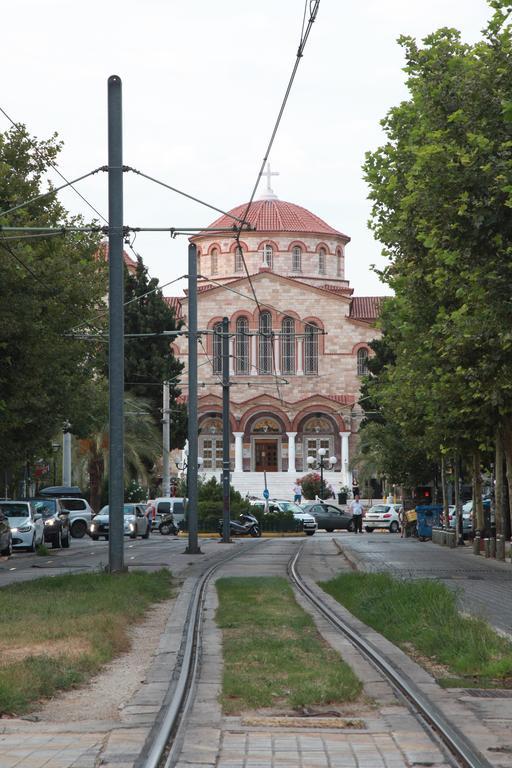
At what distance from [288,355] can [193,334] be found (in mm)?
66591

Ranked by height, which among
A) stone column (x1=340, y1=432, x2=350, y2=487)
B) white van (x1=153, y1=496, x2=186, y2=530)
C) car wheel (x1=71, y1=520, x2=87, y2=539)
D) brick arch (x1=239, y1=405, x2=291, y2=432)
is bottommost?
car wheel (x1=71, y1=520, x2=87, y2=539)

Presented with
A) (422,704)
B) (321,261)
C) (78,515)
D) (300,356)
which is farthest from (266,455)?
(422,704)

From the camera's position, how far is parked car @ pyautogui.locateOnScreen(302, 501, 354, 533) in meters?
66.8

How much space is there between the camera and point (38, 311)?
88.7 ft

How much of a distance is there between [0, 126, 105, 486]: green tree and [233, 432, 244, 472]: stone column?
54572mm

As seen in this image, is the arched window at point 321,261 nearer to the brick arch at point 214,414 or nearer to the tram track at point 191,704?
the brick arch at point 214,414

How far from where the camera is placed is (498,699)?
9234 millimetres

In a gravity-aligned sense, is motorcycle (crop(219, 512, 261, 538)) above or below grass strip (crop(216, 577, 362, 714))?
above

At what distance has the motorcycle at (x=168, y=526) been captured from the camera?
59781 millimetres

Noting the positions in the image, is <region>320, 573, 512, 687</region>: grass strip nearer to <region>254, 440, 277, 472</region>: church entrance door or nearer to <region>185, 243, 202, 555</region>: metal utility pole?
<region>185, 243, 202, 555</region>: metal utility pole

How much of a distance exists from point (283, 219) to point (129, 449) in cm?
5229

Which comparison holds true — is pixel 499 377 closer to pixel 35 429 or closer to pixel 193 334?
pixel 193 334

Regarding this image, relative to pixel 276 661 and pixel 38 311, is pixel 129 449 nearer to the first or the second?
pixel 38 311

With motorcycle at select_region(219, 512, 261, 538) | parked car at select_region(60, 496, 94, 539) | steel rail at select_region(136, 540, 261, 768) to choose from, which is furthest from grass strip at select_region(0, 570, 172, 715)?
motorcycle at select_region(219, 512, 261, 538)
